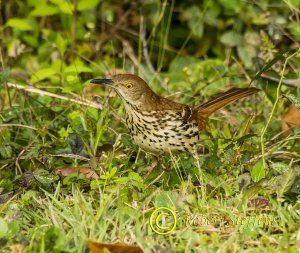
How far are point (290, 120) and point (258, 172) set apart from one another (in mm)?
1159

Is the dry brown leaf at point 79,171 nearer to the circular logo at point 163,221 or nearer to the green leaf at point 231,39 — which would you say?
the circular logo at point 163,221

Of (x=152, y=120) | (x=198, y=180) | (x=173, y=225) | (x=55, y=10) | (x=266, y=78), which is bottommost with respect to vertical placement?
(x=173, y=225)

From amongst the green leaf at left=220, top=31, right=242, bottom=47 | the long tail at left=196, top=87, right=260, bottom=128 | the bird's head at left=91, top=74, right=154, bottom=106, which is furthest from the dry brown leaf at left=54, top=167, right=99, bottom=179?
the green leaf at left=220, top=31, right=242, bottom=47

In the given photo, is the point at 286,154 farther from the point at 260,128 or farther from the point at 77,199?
the point at 77,199

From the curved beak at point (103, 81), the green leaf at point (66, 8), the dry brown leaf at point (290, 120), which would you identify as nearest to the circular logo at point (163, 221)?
the curved beak at point (103, 81)

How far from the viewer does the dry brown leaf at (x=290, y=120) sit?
19.4 feet

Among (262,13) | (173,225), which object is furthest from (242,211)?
(262,13)

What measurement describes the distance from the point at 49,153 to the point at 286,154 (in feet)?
4.83

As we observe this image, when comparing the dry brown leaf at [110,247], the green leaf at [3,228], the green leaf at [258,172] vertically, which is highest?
the green leaf at [258,172]

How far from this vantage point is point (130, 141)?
553 cm

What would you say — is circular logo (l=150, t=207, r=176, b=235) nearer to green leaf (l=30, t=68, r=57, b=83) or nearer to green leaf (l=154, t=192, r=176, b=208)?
green leaf (l=154, t=192, r=176, b=208)

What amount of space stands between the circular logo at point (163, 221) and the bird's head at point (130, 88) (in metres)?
1.08

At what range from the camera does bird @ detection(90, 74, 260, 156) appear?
5246 mm

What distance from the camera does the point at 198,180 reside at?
5062mm
